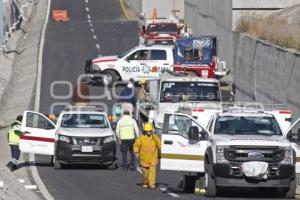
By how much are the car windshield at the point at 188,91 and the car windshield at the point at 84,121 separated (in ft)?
12.1

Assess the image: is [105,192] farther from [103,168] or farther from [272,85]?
[272,85]

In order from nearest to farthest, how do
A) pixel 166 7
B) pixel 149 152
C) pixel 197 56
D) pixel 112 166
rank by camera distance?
pixel 149 152 → pixel 112 166 → pixel 197 56 → pixel 166 7

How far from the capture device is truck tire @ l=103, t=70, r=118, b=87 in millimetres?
51219

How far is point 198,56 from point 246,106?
2392 centimetres

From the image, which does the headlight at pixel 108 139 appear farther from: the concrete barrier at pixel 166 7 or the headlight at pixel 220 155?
the concrete barrier at pixel 166 7

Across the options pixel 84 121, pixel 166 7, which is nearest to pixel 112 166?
pixel 84 121

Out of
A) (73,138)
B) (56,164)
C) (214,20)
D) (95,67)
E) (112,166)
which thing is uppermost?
(214,20)

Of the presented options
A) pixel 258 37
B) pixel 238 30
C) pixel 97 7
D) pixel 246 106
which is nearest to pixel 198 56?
pixel 238 30

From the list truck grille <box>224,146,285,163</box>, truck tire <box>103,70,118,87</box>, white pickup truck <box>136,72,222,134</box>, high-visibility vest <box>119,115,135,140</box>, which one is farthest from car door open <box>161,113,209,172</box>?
truck tire <box>103,70,118,87</box>

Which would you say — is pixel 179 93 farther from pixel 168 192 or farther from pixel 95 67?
pixel 95 67

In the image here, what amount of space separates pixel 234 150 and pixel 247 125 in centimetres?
136

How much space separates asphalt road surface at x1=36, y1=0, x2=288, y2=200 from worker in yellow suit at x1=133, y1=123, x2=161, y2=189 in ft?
1.24

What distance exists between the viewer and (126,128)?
101ft

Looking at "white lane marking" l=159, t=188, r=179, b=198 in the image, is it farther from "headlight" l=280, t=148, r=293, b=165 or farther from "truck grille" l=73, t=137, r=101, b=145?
"truck grille" l=73, t=137, r=101, b=145
